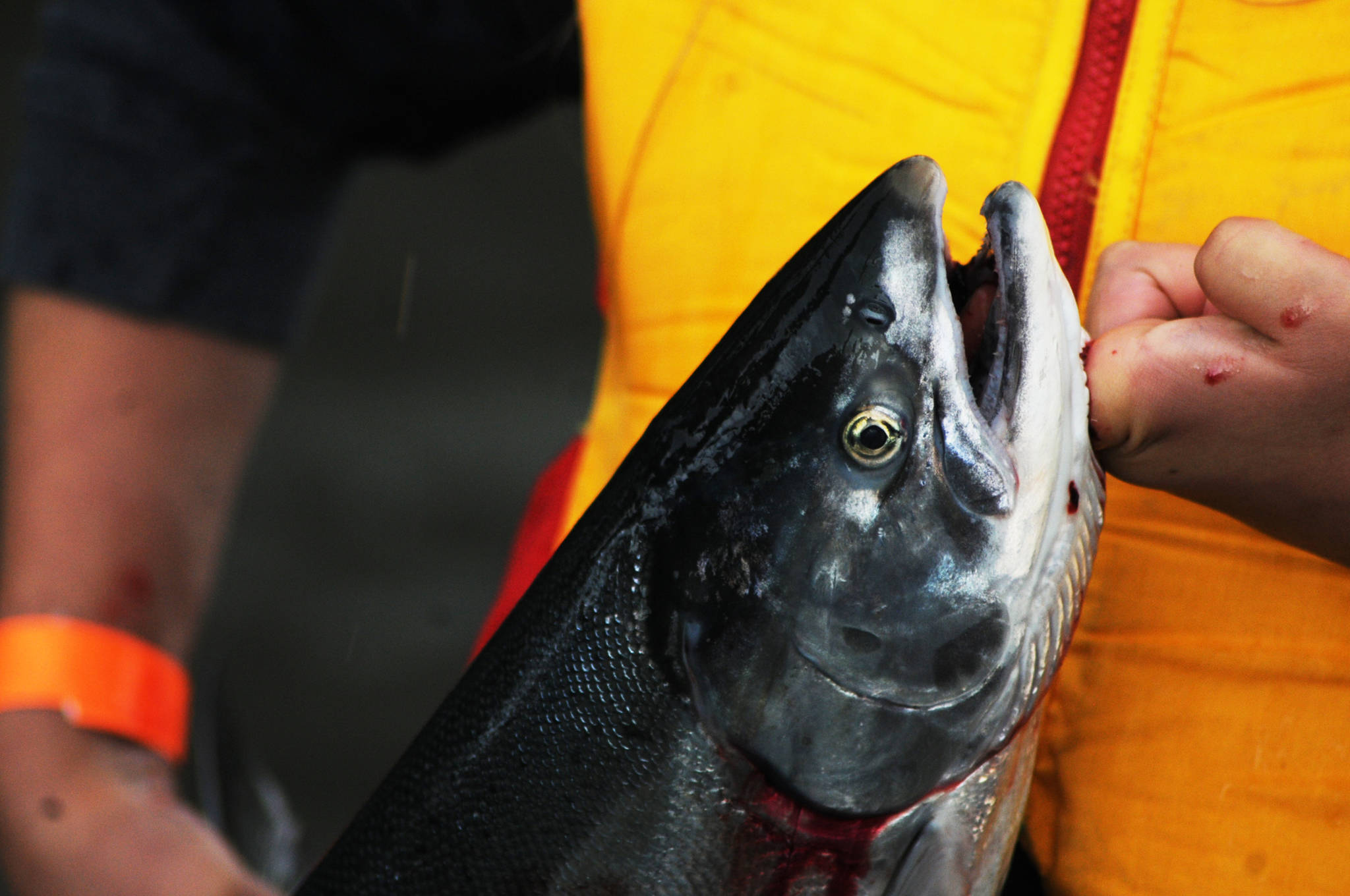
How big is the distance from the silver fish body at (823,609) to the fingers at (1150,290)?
5 centimetres

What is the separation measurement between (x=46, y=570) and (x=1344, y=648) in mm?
1861

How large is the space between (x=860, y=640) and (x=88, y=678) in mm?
1425

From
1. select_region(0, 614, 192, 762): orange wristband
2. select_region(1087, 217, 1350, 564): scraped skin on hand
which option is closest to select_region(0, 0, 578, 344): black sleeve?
select_region(0, 614, 192, 762): orange wristband


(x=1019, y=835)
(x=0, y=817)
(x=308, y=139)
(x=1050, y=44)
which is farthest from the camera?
(x=308, y=139)

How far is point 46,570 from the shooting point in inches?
75.5

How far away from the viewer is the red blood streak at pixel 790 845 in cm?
104

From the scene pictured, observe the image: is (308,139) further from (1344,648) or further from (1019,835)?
(1344,648)

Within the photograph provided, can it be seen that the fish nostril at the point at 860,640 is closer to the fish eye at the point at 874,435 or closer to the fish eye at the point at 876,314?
the fish eye at the point at 874,435

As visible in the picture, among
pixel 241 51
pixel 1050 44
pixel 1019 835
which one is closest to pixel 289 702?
pixel 241 51

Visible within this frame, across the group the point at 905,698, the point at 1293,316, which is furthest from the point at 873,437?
the point at 1293,316

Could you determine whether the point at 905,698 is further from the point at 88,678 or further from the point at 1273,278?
the point at 88,678

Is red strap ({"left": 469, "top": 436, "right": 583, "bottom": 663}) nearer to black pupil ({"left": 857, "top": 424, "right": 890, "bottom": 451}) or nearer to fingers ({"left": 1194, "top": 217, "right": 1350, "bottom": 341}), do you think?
black pupil ({"left": 857, "top": 424, "right": 890, "bottom": 451})

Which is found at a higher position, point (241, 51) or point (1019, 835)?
point (241, 51)

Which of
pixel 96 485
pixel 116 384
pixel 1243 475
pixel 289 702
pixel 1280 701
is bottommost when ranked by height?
pixel 289 702
